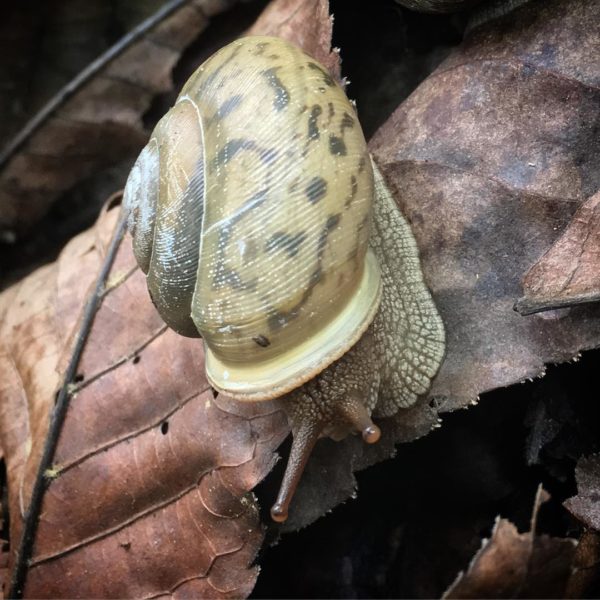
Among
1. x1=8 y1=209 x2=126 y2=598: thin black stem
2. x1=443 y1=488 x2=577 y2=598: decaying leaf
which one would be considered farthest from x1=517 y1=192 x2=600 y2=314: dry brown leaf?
x1=8 y1=209 x2=126 y2=598: thin black stem

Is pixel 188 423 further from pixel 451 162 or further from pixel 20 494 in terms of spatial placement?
pixel 451 162

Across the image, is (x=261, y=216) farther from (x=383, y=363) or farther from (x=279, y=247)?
(x=383, y=363)

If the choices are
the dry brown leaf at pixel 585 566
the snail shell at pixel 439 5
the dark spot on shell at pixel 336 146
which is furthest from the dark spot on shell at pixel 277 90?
the dry brown leaf at pixel 585 566

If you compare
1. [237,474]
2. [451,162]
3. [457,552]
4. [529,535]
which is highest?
[451,162]

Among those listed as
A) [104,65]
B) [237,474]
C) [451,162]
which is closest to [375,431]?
[237,474]

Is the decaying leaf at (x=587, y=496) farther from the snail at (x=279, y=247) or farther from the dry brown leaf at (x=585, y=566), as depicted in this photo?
the snail at (x=279, y=247)
